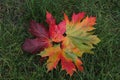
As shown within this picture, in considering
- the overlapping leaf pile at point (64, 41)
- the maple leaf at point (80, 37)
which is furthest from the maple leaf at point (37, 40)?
the maple leaf at point (80, 37)

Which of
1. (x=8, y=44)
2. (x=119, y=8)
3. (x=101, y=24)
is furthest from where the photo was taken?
(x=119, y=8)

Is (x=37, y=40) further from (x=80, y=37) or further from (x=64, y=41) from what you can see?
(x=80, y=37)

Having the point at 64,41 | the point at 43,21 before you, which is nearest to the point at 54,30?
the point at 64,41

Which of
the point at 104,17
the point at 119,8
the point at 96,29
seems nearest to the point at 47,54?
the point at 96,29

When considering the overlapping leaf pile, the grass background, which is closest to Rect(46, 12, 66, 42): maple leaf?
the overlapping leaf pile

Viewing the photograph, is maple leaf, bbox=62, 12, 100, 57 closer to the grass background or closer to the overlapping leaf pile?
the overlapping leaf pile

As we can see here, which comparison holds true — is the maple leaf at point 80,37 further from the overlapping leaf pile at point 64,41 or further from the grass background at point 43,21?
the grass background at point 43,21

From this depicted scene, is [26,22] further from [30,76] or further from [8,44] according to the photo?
[30,76]
